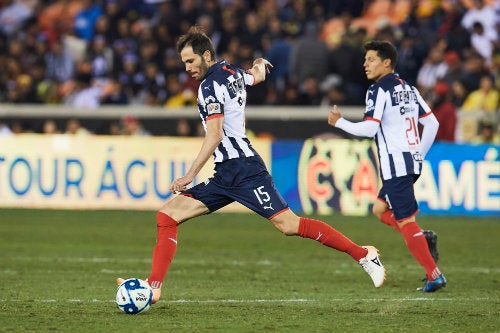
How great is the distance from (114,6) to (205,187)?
16148 mm

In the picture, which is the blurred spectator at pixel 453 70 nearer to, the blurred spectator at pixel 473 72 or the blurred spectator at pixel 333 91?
the blurred spectator at pixel 473 72

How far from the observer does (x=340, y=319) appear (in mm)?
8039

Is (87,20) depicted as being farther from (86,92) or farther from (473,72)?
(473,72)

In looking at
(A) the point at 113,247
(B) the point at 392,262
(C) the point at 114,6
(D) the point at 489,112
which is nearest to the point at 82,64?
(C) the point at 114,6

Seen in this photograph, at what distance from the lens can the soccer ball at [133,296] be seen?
8117mm

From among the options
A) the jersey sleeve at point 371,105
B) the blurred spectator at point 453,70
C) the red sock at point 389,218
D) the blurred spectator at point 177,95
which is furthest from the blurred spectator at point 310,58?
the jersey sleeve at point 371,105

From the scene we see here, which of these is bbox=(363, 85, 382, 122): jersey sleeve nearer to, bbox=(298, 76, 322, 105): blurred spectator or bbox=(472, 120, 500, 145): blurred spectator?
bbox=(472, 120, 500, 145): blurred spectator

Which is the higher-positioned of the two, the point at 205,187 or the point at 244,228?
the point at 205,187

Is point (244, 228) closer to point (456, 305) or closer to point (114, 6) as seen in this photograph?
point (456, 305)

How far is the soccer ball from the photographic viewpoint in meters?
8.12

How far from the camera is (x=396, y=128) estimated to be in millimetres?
9781

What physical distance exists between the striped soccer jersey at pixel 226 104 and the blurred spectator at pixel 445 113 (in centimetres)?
1051

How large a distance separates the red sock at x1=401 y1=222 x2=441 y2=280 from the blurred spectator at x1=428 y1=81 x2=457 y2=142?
909 centimetres


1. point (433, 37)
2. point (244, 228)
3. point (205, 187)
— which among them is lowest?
point (244, 228)
